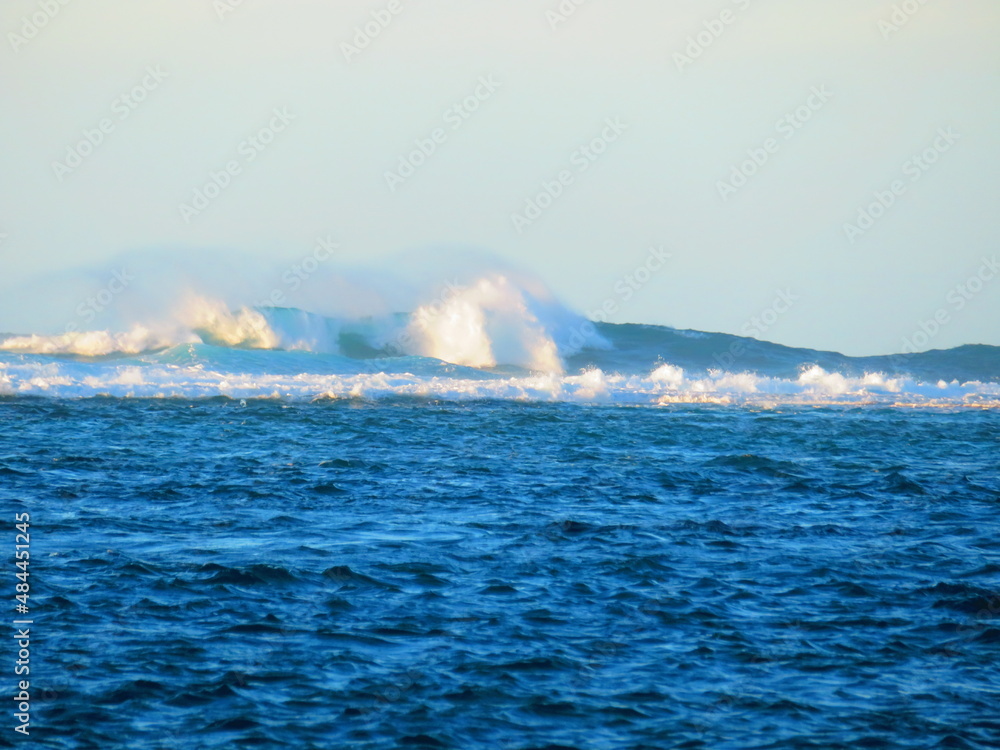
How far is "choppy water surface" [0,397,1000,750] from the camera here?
20.6ft

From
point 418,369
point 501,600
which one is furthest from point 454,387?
point 501,600

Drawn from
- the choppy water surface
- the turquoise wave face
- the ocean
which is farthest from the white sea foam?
the choppy water surface

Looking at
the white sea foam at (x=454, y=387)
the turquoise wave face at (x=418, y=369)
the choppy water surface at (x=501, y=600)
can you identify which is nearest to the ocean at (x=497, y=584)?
the choppy water surface at (x=501, y=600)

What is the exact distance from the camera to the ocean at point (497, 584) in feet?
20.7

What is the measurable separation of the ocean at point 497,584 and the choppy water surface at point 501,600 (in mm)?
31

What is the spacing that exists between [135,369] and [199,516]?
20.7 metres

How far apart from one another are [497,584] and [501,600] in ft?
1.65

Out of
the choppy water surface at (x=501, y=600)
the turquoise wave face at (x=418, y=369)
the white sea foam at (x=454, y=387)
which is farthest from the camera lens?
the turquoise wave face at (x=418, y=369)

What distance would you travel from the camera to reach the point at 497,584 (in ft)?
30.3

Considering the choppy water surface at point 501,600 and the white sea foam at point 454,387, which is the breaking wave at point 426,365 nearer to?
the white sea foam at point 454,387

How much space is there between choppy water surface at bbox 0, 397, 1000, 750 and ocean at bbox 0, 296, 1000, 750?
0.03m

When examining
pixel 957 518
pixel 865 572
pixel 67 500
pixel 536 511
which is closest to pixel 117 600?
pixel 67 500

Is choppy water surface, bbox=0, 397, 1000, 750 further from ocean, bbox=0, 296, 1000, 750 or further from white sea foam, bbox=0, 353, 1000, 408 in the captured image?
white sea foam, bbox=0, 353, 1000, 408

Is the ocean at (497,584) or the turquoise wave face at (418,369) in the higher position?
the turquoise wave face at (418,369)
